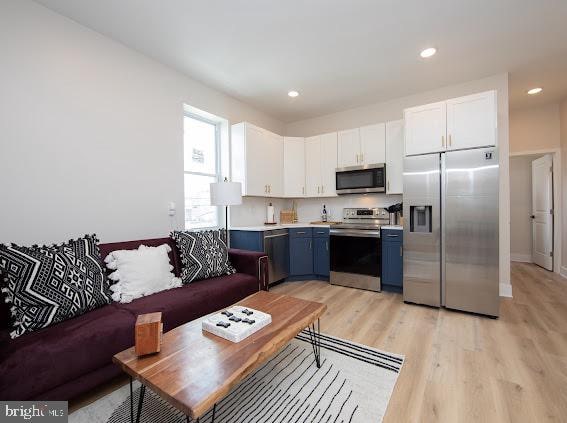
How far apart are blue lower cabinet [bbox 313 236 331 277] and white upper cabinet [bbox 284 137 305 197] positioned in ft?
3.05

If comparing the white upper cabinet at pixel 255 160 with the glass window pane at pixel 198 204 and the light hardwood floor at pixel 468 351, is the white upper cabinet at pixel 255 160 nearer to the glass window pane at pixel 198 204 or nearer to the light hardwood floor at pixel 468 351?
the glass window pane at pixel 198 204

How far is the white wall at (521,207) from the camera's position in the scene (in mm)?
5047

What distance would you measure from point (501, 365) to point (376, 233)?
1787mm

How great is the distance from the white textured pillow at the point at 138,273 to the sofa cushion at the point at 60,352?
0.32 m

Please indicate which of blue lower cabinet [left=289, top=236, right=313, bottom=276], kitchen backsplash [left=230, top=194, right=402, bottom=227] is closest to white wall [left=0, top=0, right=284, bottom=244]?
kitchen backsplash [left=230, top=194, right=402, bottom=227]

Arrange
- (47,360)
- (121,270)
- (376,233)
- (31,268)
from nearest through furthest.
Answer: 1. (47,360)
2. (31,268)
3. (121,270)
4. (376,233)

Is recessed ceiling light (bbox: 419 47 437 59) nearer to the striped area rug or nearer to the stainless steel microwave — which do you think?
the stainless steel microwave

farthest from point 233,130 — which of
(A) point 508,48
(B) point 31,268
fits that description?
(A) point 508,48

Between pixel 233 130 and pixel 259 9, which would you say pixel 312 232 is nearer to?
pixel 233 130

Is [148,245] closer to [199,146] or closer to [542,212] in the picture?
[199,146]

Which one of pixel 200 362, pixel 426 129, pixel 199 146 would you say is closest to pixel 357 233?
pixel 426 129

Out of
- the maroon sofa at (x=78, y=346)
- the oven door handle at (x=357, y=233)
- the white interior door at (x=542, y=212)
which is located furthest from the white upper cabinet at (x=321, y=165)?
the white interior door at (x=542, y=212)

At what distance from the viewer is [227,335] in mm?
1390

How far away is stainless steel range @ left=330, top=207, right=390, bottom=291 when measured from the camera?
3.44 m
